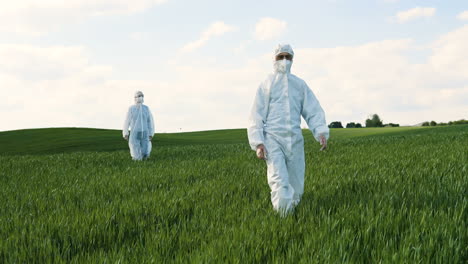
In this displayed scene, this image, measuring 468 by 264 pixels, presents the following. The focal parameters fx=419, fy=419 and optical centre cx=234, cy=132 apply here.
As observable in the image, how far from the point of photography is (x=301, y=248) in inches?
146

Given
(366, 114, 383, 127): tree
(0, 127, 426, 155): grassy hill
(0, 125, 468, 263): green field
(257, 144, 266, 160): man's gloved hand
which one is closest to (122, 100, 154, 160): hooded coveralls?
(0, 125, 468, 263): green field

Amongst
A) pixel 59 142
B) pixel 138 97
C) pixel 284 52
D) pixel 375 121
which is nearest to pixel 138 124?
pixel 138 97

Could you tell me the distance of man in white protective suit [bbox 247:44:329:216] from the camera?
5.48 metres

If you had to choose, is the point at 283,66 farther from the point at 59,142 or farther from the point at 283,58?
the point at 59,142

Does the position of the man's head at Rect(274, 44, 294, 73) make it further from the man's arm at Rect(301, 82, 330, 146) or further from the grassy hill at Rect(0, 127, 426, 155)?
the grassy hill at Rect(0, 127, 426, 155)

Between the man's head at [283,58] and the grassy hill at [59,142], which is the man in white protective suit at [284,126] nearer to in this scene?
the man's head at [283,58]

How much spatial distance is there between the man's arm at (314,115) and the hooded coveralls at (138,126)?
1121 cm

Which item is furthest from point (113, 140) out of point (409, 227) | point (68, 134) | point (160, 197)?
point (409, 227)

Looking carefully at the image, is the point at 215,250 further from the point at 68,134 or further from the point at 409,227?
the point at 68,134

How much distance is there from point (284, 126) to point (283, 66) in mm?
865

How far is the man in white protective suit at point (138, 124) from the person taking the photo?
1628 centimetres

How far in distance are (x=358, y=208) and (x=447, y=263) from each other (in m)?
1.68

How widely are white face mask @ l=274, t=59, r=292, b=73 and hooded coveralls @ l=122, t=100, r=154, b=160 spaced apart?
11.1m

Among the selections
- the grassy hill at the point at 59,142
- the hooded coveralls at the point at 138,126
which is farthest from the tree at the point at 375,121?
the hooded coveralls at the point at 138,126
